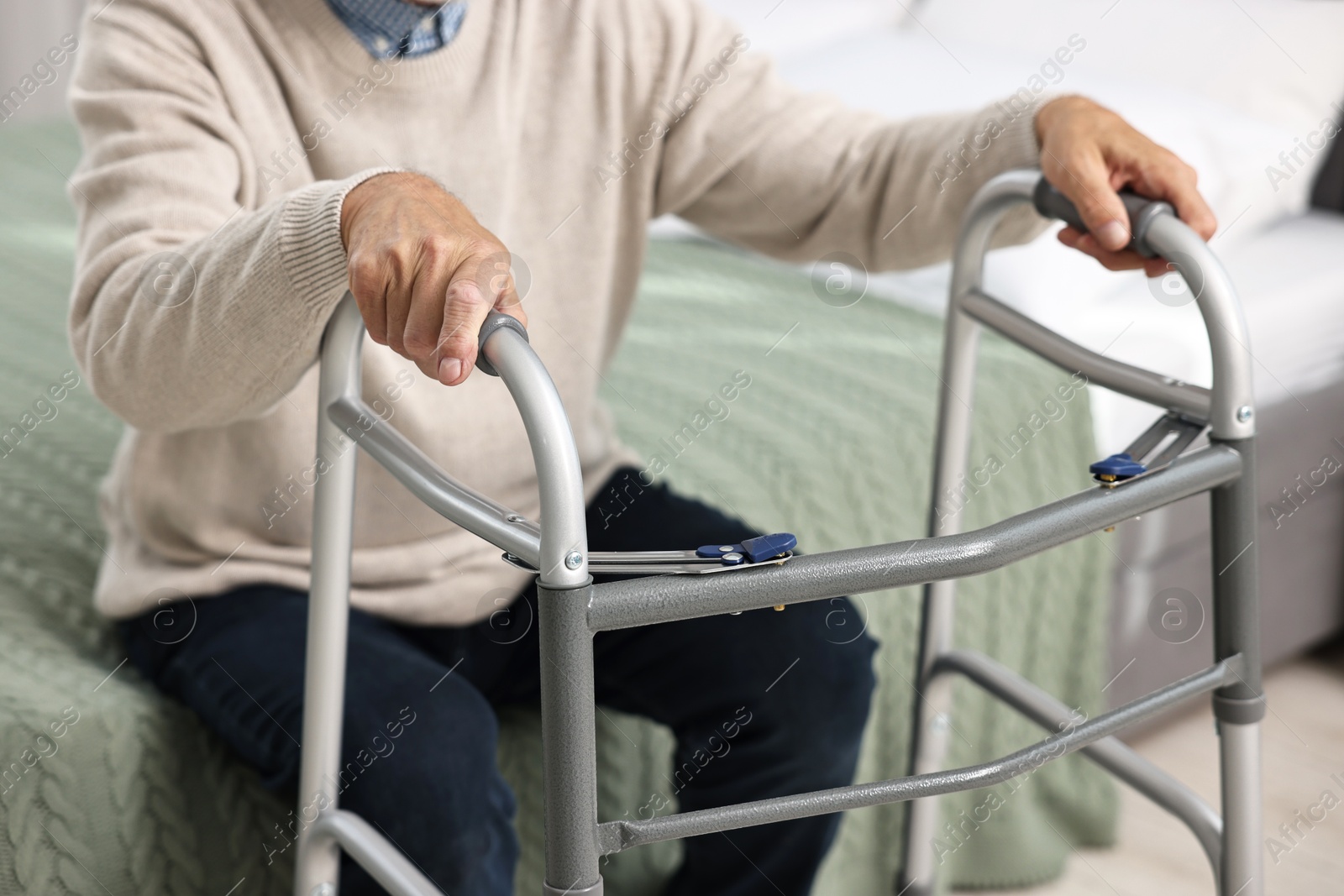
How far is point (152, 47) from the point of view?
0.94m

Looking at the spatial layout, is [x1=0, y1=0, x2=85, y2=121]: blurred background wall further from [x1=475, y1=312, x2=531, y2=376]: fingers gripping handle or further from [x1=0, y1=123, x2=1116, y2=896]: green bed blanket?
[x1=475, y1=312, x2=531, y2=376]: fingers gripping handle

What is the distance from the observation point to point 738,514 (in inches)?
50.3

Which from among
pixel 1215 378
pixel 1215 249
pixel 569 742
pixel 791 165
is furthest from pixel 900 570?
pixel 1215 249

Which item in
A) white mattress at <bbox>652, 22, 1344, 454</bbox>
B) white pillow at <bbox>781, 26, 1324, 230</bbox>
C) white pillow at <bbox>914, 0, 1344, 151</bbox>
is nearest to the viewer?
white mattress at <bbox>652, 22, 1344, 454</bbox>

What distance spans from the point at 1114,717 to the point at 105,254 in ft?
2.25

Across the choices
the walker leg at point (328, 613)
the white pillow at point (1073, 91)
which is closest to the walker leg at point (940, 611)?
the walker leg at point (328, 613)

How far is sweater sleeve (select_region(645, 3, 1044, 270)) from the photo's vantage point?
1.07 m

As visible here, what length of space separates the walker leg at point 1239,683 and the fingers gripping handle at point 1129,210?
15 cm

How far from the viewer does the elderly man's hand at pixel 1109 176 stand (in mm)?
885

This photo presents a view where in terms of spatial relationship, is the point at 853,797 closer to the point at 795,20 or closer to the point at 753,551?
the point at 753,551

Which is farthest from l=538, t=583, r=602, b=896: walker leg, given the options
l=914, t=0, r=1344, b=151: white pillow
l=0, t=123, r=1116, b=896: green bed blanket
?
l=914, t=0, r=1344, b=151: white pillow

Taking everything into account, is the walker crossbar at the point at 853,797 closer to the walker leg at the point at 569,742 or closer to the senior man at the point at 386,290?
the walker leg at the point at 569,742

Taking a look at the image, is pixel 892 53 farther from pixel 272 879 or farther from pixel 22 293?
pixel 272 879

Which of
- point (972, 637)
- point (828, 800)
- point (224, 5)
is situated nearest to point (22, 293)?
point (224, 5)
